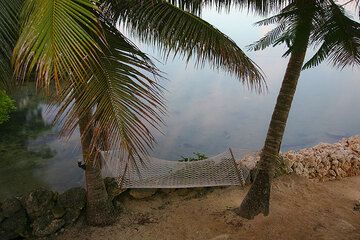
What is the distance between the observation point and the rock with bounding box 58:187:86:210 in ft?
15.8

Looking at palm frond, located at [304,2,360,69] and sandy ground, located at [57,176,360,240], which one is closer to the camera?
palm frond, located at [304,2,360,69]

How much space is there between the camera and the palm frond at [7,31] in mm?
2740

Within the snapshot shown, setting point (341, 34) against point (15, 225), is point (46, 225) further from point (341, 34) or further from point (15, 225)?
point (341, 34)

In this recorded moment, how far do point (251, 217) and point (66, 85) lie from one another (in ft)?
10.0

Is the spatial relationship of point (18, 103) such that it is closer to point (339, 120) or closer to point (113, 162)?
point (113, 162)

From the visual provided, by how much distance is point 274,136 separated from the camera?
14.1ft

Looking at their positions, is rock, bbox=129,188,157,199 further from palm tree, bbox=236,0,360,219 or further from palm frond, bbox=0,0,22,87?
palm frond, bbox=0,0,22,87

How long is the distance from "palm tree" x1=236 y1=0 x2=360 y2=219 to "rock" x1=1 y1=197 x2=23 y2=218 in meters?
2.90

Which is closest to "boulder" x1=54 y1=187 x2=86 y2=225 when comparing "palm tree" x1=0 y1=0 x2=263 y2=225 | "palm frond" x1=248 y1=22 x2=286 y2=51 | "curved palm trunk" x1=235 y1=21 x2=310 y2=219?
"palm tree" x1=0 y1=0 x2=263 y2=225

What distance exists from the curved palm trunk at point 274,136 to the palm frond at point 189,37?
1.17 metres

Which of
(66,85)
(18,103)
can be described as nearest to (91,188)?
(66,85)

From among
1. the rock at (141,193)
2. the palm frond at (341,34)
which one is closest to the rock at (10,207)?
the rock at (141,193)

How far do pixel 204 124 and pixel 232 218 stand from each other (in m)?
5.89

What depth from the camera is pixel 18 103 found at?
11.1 metres
